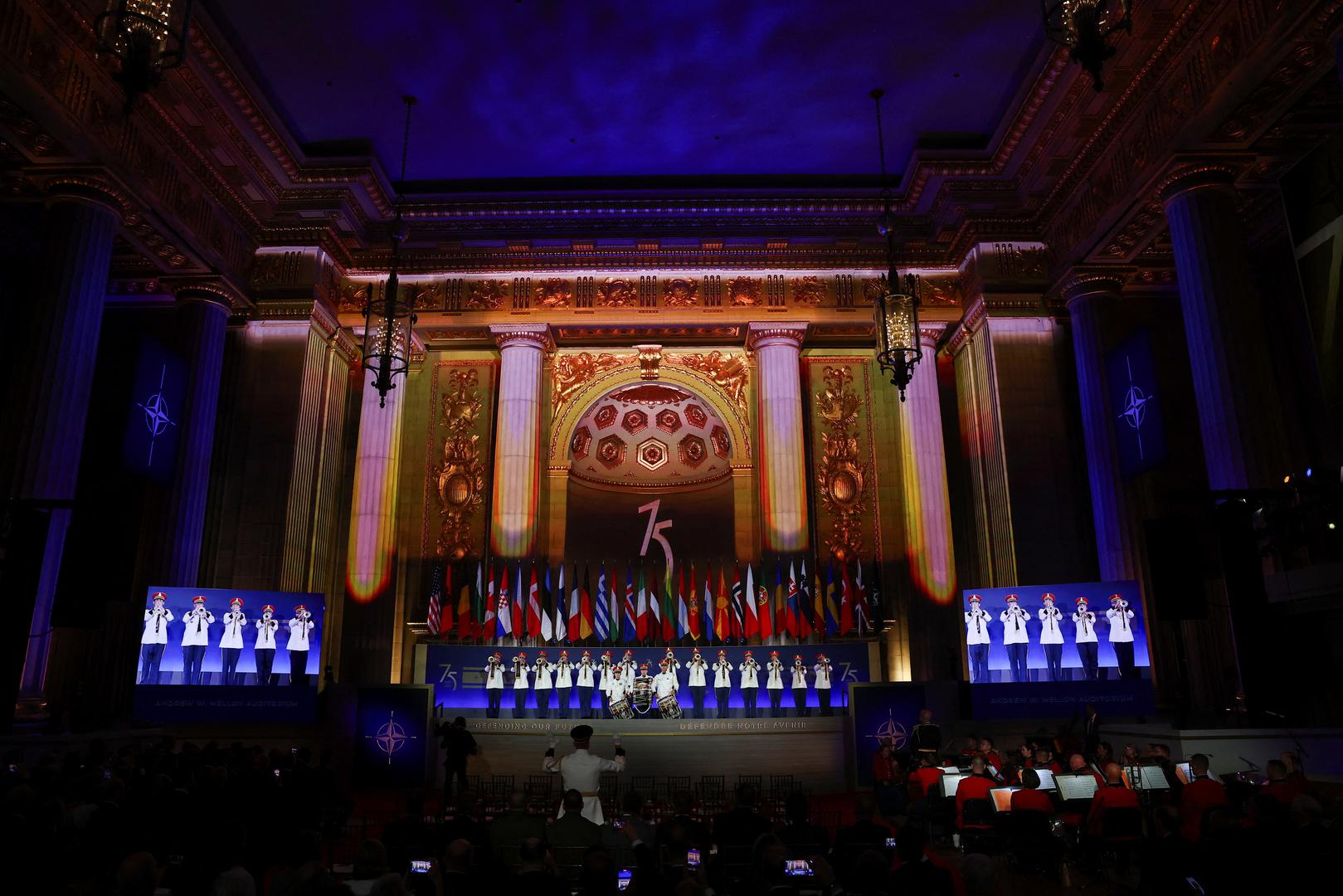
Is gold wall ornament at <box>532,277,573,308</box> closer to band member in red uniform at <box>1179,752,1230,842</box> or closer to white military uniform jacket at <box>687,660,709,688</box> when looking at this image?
white military uniform jacket at <box>687,660,709,688</box>

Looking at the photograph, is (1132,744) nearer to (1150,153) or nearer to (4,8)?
(1150,153)

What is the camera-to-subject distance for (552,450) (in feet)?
60.2

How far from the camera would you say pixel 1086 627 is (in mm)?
13297

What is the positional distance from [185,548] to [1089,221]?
1563 cm

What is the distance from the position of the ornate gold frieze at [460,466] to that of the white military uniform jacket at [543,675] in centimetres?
332

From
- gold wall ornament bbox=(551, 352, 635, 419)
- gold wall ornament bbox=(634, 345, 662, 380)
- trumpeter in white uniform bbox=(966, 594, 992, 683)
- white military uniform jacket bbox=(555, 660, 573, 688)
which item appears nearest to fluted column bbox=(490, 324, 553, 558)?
gold wall ornament bbox=(551, 352, 635, 419)

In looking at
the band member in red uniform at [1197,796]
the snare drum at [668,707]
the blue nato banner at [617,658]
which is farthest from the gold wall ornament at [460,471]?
the band member in red uniform at [1197,796]

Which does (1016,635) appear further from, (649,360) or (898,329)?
(649,360)

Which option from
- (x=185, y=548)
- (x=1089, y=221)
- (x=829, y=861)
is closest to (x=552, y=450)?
(x=185, y=548)

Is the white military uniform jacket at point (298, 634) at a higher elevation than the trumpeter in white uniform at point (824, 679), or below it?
higher

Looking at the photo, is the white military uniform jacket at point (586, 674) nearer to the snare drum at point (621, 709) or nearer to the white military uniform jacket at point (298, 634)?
the snare drum at point (621, 709)

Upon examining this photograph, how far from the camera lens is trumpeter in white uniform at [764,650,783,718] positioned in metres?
14.7

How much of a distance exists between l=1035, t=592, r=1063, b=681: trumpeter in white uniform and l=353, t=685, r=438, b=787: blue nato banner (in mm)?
9355

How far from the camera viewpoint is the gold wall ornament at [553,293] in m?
17.5
